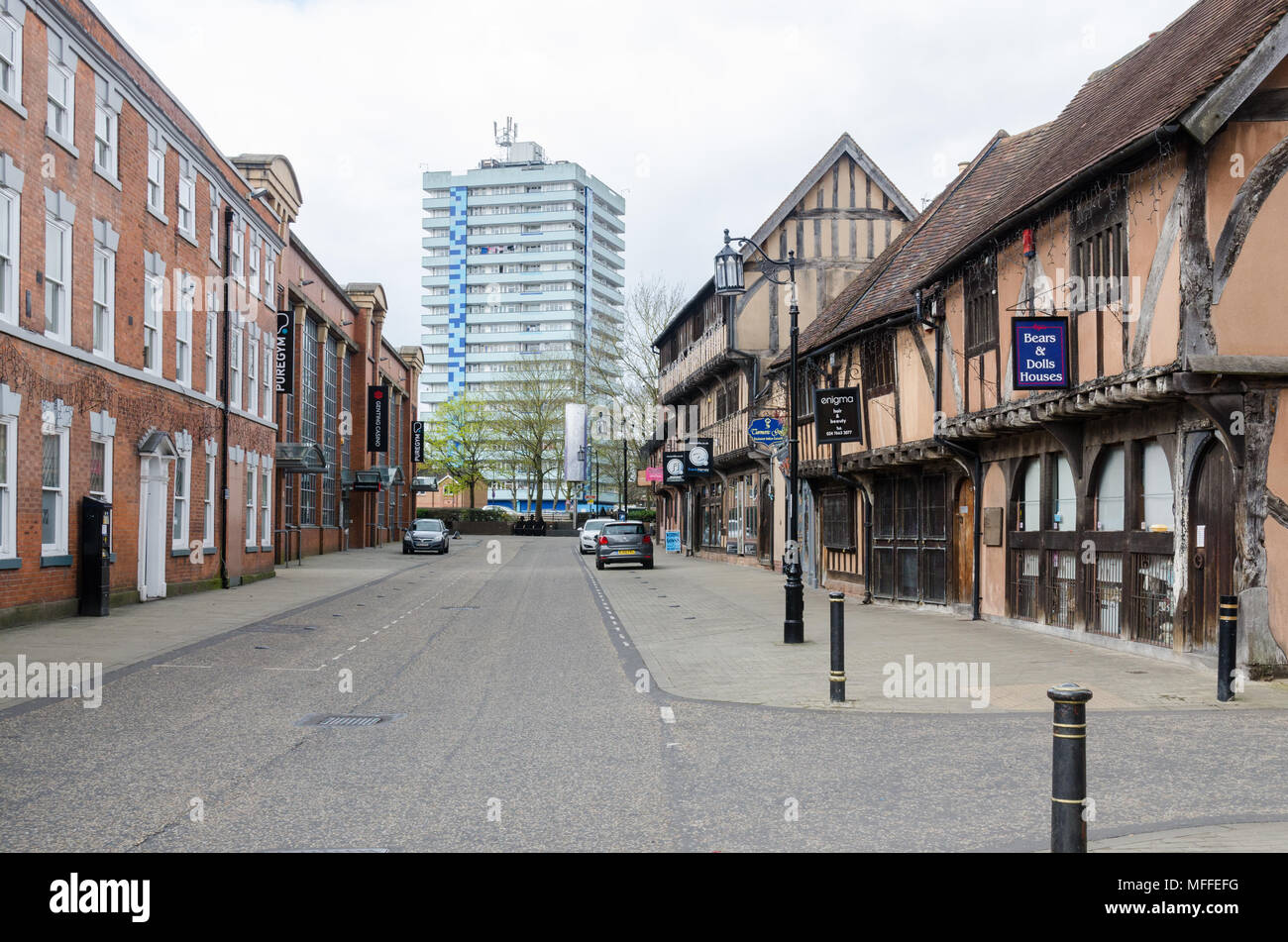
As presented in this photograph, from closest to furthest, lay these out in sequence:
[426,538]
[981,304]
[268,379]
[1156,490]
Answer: [1156,490] → [981,304] → [268,379] → [426,538]

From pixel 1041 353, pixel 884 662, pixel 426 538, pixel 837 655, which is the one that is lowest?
pixel 884 662

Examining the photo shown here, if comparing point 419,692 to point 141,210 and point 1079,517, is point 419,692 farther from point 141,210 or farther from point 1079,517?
point 141,210

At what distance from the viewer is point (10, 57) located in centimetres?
1694

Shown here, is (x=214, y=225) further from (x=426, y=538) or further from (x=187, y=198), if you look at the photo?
(x=426, y=538)

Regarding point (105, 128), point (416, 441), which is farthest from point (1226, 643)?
point (416, 441)

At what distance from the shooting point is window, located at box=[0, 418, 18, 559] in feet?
54.8

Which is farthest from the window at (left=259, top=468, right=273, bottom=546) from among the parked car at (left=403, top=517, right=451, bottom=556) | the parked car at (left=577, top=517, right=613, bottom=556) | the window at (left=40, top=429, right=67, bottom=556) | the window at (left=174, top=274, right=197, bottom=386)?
the parked car at (left=577, top=517, right=613, bottom=556)

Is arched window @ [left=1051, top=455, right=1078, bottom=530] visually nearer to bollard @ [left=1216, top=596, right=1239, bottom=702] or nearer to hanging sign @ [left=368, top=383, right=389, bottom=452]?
bollard @ [left=1216, top=596, right=1239, bottom=702]

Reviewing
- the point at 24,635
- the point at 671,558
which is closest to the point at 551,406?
the point at 671,558

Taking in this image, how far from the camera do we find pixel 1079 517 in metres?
15.9

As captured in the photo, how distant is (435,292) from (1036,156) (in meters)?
Answer: 130

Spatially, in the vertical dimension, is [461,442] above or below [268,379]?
above

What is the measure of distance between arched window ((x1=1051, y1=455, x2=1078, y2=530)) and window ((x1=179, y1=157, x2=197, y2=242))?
18.3 meters

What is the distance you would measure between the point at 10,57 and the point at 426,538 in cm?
3494
